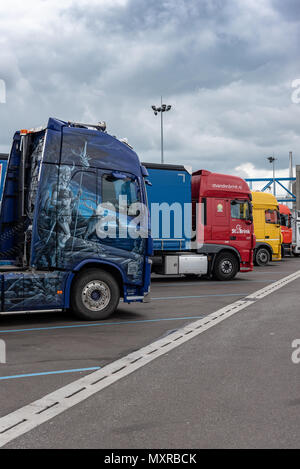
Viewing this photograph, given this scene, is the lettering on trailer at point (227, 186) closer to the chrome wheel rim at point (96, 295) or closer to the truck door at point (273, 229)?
the truck door at point (273, 229)

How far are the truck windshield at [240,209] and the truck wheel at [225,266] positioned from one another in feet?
4.38

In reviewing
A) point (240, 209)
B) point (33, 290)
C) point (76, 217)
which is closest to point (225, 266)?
point (240, 209)

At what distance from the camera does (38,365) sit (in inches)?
253

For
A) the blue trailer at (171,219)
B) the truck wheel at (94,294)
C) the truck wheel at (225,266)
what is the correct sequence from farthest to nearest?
the truck wheel at (225,266)
the blue trailer at (171,219)
the truck wheel at (94,294)

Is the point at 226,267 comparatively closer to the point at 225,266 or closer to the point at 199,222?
the point at 225,266

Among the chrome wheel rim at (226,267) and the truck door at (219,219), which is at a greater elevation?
the truck door at (219,219)

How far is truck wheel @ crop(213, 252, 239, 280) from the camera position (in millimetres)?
18203

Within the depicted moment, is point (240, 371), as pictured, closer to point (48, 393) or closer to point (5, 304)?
point (48, 393)

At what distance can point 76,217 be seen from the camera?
9.44 m

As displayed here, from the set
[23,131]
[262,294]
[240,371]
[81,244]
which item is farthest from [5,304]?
[262,294]

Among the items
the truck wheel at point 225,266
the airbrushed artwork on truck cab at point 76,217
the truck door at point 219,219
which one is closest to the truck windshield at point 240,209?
the truck door at point 219,219

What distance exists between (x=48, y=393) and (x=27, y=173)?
5.87 meters

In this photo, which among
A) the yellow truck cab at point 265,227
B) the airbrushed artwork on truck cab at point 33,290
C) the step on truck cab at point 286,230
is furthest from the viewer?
the step on truck cab at point 286,230

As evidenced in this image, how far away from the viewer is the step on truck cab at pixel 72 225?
30.3ft
